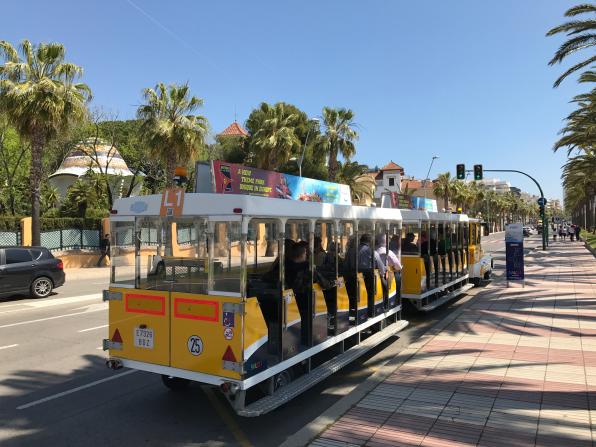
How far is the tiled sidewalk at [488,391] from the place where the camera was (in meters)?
4.82

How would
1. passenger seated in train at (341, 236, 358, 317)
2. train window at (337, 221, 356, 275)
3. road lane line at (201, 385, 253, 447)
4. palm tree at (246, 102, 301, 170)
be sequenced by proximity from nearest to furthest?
road lane line at (201, 385, 253, 447) → train window at (337, 221, 356, 275) → passenger seated in train at (341, 236, 358, 317) → palm tree at (246, 102, 301, 170)

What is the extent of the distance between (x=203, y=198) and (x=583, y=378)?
224 inches

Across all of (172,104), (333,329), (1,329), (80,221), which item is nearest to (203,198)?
(333,329)

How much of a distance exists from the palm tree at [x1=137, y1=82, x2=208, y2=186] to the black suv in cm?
926

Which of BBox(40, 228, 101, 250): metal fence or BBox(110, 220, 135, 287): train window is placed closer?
BBox(110, 220, 135, 287): train window

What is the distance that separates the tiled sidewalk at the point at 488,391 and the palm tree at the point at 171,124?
17.4 meters

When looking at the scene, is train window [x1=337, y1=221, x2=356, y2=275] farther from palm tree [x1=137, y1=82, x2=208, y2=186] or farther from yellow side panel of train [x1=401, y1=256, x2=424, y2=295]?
palm tree [x1=137, y1=82, x2=208, y2=186]

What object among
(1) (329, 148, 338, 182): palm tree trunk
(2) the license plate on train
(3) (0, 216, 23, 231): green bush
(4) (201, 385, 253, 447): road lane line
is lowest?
(4) (201, 385, 253, 447): road lane line

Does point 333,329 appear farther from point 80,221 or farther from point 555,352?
point 80,221

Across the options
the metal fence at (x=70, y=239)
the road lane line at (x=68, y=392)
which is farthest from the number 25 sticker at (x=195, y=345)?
the metal fence at (x=70, y=239)

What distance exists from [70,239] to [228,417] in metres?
22.0

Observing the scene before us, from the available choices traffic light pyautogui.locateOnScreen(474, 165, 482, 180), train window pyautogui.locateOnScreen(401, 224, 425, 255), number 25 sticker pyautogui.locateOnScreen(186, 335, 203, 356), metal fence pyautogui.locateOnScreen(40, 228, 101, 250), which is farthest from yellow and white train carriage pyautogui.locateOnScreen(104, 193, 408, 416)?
traffic light pyautogui.locateOnScreen(474, 165, 482, 180)

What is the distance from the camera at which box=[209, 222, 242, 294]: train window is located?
199 inches

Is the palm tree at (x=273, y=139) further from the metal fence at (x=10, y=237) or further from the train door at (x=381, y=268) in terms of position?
the train door at (x=381, y=268)
